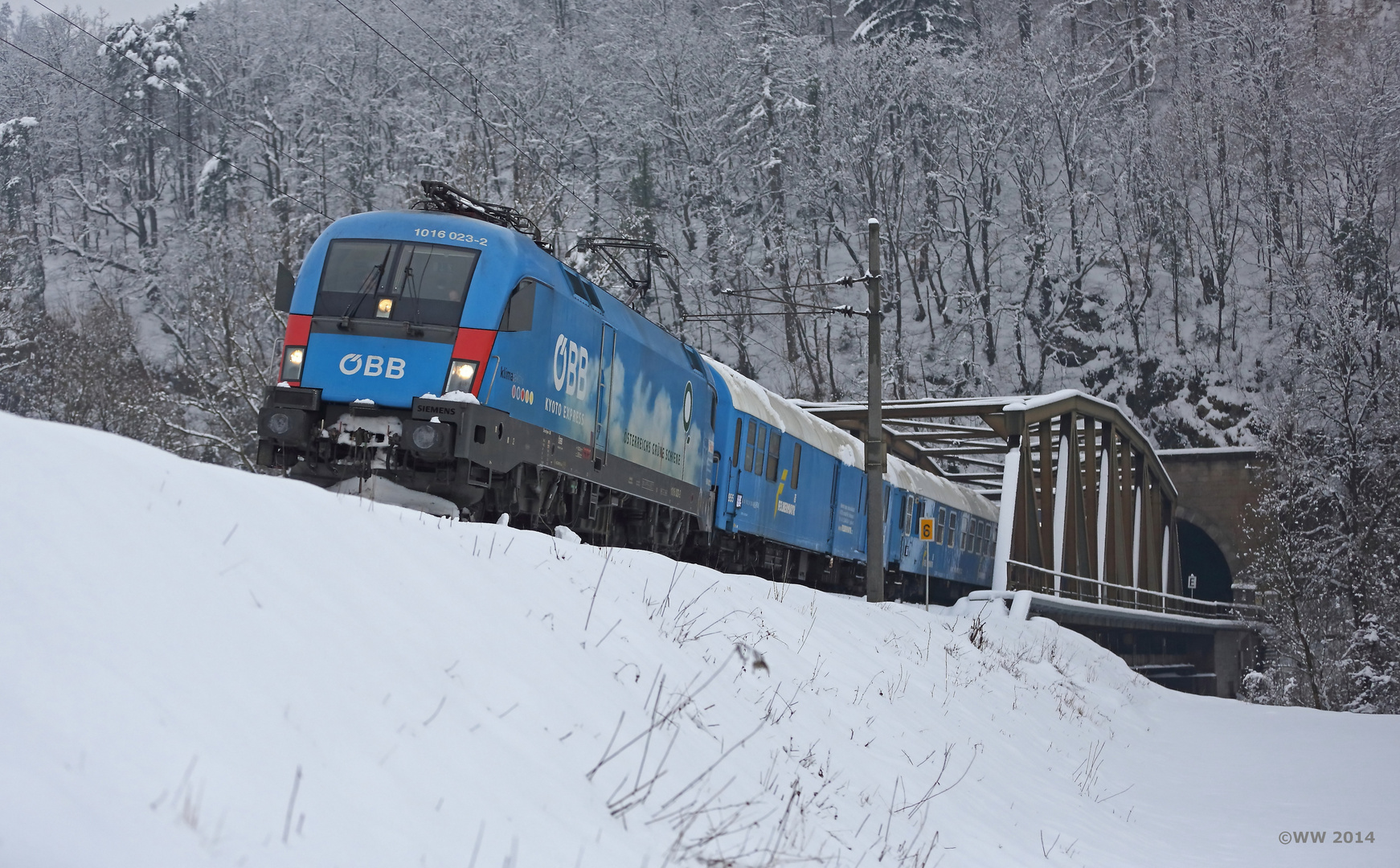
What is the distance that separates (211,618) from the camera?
12.6ft

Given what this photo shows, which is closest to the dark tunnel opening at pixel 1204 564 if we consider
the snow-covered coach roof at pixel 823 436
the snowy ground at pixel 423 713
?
the snow-covered coach roof at pixel 823 436

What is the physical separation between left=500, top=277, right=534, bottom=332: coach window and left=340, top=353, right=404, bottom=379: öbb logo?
1.08m

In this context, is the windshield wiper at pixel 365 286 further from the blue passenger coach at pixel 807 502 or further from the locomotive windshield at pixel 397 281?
the blue passenger coach at pixel 807 502

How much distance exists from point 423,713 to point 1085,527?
30001 millimetres

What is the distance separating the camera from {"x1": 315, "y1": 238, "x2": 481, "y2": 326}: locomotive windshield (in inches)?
462

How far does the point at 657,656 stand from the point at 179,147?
252ft

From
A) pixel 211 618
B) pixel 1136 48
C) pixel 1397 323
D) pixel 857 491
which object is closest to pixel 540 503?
pixel 211 618

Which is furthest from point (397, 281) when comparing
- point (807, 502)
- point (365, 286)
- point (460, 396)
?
point (807, 502)

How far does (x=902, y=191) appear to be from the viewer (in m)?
55.3

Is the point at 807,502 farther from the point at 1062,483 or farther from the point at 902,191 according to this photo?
the point at 902,191

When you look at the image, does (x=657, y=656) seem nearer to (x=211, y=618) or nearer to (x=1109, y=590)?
(x=211, y=618)

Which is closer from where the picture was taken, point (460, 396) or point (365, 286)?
point (460, 396)

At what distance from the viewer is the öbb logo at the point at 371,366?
448 inches

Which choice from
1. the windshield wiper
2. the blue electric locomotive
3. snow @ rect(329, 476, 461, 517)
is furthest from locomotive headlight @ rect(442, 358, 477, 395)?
the windshield wiper
